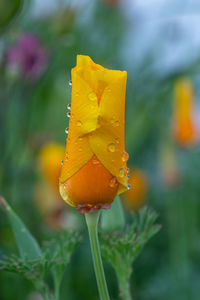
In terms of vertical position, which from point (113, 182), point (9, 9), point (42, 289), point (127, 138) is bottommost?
point (42, 289)

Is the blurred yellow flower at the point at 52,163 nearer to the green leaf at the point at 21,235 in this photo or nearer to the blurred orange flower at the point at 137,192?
the blurred orange flower at the point at 137,192

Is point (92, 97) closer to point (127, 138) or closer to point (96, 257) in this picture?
point (96, 257)

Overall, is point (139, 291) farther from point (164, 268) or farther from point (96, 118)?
point (96, 118)

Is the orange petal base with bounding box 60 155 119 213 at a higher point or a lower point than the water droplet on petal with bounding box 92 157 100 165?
lower

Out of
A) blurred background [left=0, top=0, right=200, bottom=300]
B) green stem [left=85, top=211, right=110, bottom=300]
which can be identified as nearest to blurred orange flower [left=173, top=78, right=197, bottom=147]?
blurred background [left=0, top=0, right=200, bottom=300]

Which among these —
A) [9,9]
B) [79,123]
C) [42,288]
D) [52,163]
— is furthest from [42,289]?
[52,163]

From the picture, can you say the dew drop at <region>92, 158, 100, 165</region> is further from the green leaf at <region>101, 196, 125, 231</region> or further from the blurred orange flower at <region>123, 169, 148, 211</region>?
the blurred orange flower at <region>123, 169, 148, 211</region>

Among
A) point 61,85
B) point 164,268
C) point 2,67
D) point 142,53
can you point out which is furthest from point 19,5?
point 142,53

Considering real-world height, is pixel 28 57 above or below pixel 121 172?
above
